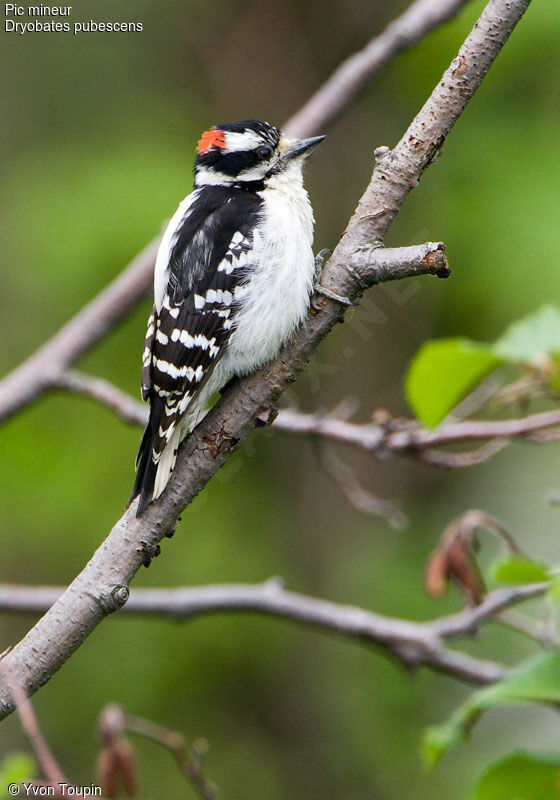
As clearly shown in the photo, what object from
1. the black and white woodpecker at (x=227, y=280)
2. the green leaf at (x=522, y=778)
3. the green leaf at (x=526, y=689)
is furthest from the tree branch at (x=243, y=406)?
the green leaf at (x=522, y=778)

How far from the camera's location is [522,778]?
6.10ft

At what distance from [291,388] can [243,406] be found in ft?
12.9

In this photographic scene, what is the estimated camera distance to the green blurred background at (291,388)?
4.95 meters

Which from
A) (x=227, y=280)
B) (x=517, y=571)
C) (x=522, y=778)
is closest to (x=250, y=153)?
(x=227, y=280)

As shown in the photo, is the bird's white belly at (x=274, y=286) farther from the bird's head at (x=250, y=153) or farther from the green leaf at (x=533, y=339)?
the green leaf at (x=533, y=339)

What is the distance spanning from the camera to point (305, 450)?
6227 mm

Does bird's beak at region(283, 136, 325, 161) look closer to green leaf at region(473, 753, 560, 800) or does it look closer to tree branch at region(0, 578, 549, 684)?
tree branch at region(0, 578, 549, 684)

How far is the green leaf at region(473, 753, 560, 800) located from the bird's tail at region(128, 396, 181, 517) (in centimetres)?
89

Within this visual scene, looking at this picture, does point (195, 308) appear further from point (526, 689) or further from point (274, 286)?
point (526, 689)

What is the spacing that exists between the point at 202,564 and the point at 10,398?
2.43m

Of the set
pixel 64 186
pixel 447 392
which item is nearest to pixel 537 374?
pixel 447 392

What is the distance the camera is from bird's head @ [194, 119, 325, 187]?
9.86ft

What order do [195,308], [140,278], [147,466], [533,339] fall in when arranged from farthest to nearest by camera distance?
[140,278] → [195,308] → [533,339] → [147,466]

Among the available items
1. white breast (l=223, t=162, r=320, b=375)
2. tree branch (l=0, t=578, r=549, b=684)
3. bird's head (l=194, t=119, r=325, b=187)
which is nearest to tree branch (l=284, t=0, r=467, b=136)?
bird's head (l=194, t=119, r=325, b=187)
